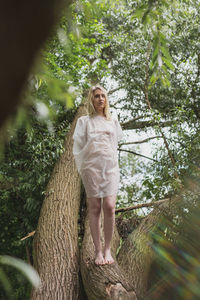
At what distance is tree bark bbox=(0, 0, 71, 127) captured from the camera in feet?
1.17

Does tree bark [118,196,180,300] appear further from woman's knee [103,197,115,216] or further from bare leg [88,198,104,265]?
woman's knee [103,197,115,216]

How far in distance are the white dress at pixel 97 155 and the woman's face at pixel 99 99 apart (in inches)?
4.5

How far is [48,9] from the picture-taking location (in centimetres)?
38

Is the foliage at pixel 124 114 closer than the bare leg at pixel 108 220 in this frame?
No

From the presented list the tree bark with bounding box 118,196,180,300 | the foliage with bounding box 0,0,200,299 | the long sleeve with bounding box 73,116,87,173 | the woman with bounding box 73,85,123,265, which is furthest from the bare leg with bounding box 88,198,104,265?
the foliage with bounding box 0,0,200,299

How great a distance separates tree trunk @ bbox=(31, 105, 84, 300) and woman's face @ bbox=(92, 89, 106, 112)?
1664 millimetres

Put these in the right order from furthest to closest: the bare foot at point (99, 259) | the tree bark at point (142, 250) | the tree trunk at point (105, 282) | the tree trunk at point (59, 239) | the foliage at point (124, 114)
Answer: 1. the foliage at point (124, 114)
2. the tree bark at point (142, 250)
3. the tree trunk at point (59, 239)
4. the bare foot at point (99, 259)
5. the tree trunk at point (105, 282)

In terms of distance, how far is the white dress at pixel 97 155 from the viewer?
10.0 ft

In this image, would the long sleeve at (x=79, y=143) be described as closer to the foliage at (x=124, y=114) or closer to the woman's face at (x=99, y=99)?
the woman's face at (x=99, y=99)

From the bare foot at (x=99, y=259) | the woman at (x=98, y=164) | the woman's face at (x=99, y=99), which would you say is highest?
the woman's face at (x=99, y=99)

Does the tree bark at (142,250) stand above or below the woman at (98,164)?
below

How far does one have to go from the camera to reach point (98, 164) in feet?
10.1

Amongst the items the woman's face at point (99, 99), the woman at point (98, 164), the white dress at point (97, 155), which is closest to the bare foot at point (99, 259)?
the woman at point (98, 164)

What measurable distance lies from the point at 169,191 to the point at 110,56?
587cm
